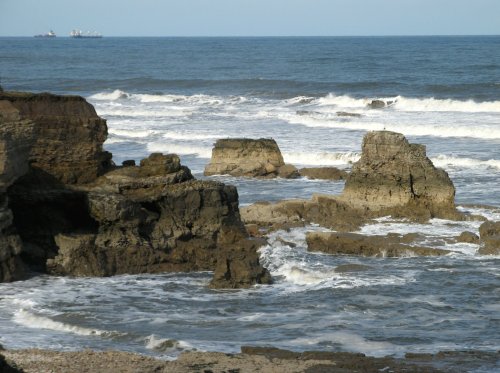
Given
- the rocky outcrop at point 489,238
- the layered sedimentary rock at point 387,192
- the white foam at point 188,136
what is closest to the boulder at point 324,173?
the layered sedimentary rock at point 387,192

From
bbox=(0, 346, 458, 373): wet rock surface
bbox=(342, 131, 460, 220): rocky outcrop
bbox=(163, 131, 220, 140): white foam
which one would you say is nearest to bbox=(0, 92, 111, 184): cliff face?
bbox=(0, 346, 458, 373): wet rock surface

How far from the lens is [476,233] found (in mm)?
23328

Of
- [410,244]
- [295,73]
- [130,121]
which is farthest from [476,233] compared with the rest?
[295,73]

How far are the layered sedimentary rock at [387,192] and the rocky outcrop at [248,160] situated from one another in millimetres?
7323

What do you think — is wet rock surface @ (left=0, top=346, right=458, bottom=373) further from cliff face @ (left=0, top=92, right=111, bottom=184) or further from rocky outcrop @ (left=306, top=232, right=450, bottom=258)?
rocky outcrop @ (left=306, top=232, right=450, bottom=258)

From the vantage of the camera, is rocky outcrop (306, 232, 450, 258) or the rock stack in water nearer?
the rock stack in water

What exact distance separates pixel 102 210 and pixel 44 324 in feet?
11.8

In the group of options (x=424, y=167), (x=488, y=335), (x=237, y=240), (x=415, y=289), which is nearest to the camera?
(x=488, y=335)

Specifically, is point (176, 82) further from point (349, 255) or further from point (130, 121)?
point (349, 255)

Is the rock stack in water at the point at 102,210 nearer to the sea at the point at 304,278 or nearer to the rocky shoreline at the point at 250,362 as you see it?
the sea at the point at 304,278

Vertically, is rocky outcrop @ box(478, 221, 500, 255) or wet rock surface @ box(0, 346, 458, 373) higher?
rocky outcrop @ box(478, 221, 500, 255)

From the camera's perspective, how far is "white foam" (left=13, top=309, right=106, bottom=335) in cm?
1616

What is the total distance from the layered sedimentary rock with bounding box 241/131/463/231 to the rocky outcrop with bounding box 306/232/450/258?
2.09 m

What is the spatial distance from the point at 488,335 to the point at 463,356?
1405mm
